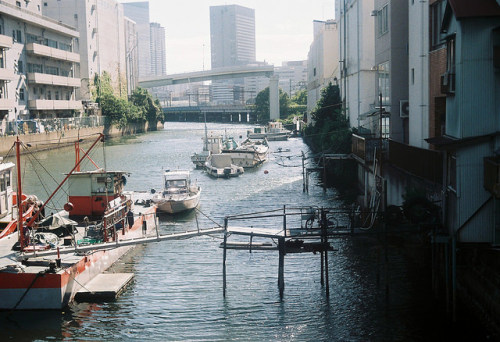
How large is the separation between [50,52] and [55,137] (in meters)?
15.3

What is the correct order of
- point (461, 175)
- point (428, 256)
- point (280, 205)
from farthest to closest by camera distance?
point (280, 205), point (428, 256), point (461, 175)

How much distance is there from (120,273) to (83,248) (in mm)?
3196

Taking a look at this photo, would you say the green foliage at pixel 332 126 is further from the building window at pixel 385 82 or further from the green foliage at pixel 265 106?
the green foliage at pixel 265 106

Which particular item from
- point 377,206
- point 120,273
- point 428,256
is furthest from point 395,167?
point 120,273

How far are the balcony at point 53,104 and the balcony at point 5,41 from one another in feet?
36.2

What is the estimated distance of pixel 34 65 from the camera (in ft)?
Result: 302

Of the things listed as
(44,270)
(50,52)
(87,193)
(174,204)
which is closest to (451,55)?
(44,270)

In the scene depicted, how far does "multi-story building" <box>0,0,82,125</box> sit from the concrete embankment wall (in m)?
3.86

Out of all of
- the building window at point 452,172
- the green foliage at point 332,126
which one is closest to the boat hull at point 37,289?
the building window at point 452,172

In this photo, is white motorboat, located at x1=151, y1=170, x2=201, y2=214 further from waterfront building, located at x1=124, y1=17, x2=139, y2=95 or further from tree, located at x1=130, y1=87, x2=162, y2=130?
waterfront building, located at x1=124, y1=17, x2=139, y2=95

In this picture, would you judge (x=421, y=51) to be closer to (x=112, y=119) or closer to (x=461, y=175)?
(x=461, y=175)

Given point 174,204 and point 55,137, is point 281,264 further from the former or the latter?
point 55,137

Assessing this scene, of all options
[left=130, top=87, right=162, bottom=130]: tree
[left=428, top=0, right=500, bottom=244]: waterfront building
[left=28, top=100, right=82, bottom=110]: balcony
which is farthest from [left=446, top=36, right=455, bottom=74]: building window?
[left=130, top=87, right=162, bottom=130]: tree

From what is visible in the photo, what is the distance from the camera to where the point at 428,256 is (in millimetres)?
24172
